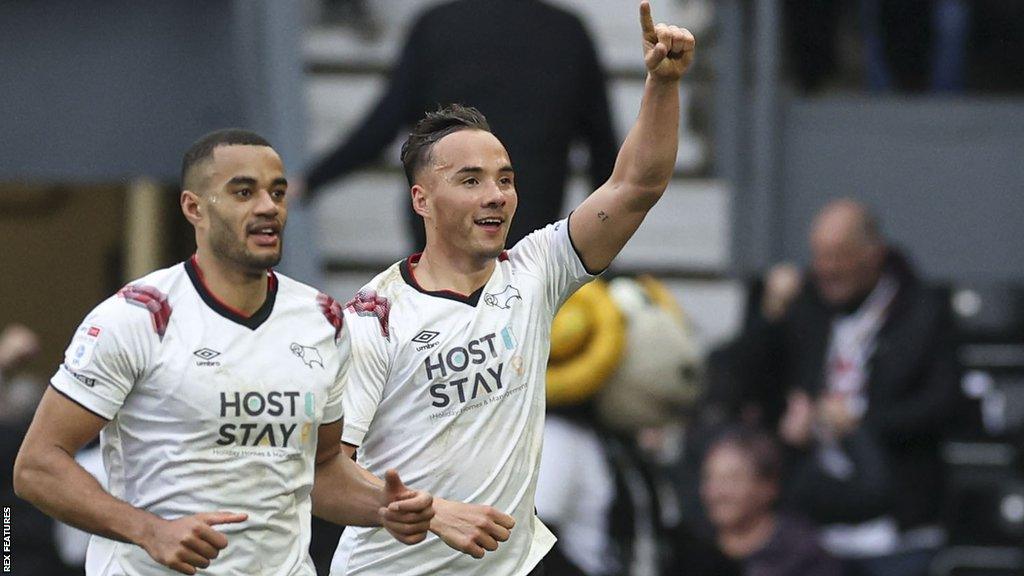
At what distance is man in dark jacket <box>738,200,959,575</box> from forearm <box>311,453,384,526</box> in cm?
470

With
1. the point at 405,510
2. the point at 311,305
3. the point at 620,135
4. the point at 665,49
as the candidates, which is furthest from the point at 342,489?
the point at 620,135

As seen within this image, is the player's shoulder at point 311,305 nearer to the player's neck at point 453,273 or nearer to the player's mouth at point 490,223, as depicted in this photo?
→ the player's neck at point 453,273

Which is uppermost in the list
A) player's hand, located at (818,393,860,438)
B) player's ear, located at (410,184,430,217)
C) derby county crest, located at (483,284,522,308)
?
player's ear, located at (410,184,430,217)

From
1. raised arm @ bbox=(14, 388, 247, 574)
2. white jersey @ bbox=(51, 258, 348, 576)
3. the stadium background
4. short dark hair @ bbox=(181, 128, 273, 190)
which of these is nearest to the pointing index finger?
short dark hair @ bbox=(181, 128, 273, 190)

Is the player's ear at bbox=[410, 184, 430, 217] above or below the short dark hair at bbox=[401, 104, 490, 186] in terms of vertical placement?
below

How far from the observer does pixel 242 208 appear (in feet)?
17.5

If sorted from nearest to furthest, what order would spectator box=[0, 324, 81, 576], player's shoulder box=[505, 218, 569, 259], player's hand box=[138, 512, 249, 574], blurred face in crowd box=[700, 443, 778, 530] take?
player's hand box=[138, 512, 249, 574] < player's shoulder box=[505, 218, 569, 259] < spectator box=[0, 324, 81, 576] < blurred face in crowd box=[700, 443, 778, 530]

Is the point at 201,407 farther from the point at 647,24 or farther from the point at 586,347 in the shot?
the point at 586,347

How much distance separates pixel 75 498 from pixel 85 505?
1.2 inches

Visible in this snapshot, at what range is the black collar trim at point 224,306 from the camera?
17.7 ft

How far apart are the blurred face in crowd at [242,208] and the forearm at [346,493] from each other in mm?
596

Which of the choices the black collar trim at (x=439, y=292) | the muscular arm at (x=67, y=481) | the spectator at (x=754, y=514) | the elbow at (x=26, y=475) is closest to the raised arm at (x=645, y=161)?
the black collar trim at (x=439, y=292)

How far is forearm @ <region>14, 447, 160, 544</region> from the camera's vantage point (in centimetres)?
509

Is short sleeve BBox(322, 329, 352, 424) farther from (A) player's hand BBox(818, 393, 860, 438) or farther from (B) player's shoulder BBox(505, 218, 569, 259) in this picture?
(A) player's hand BBox(818, 393, 860, 438)
